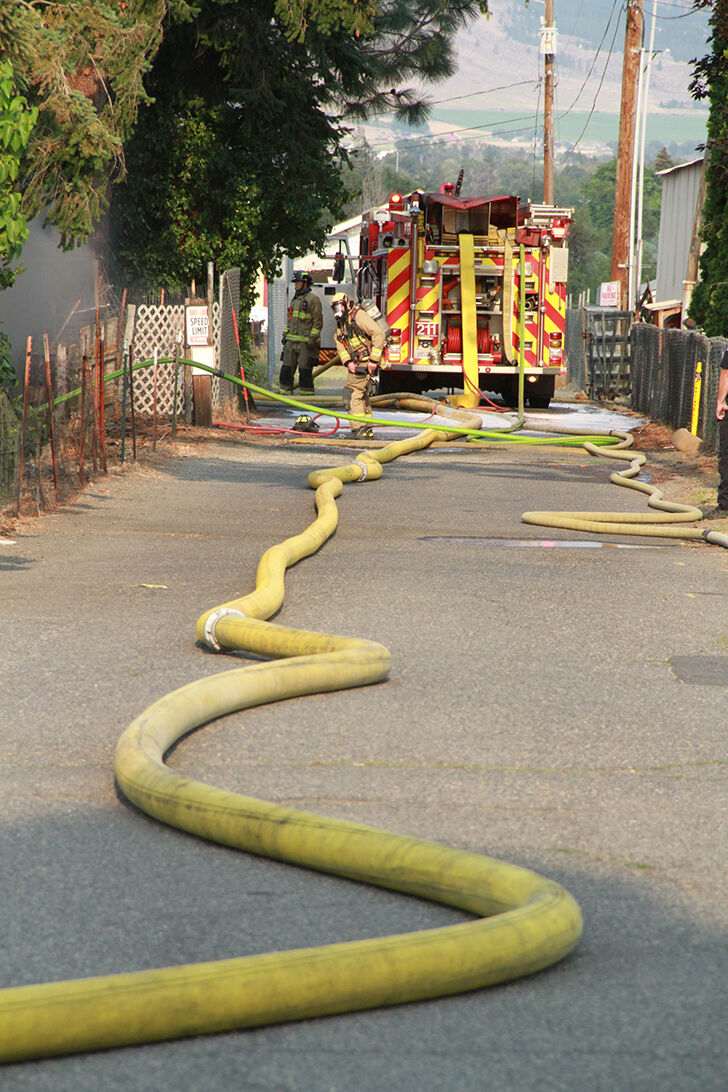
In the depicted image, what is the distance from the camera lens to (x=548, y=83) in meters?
40.7

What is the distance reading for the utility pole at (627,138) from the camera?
29.7m

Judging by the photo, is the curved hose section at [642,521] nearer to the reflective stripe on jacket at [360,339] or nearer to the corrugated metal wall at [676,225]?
the reflective stripe on jacket at [360,339]

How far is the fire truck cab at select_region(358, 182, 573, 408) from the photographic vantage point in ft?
66.3

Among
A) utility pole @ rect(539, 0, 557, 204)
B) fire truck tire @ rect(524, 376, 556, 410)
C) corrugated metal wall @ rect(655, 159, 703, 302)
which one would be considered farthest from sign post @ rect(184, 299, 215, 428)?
corrugated metal wall @ rect(655, 159, 703, 302)

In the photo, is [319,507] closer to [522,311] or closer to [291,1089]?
[291,1089]

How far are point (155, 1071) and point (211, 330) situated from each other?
14.7 metres

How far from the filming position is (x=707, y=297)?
17844 mm

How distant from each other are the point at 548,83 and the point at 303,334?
20.9m

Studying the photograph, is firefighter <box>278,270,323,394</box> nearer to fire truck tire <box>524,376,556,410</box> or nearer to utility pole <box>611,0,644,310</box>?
fire truck tire <box>524,376,556,410</box>

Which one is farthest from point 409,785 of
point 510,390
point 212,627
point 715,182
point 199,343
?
point 510,390

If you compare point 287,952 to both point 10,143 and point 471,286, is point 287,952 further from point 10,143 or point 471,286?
point 471,286

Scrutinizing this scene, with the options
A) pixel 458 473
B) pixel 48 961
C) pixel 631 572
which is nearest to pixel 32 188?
pixel 458 473

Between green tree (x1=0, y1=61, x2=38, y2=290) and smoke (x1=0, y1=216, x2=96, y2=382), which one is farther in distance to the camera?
smoke (x1=0, y1=216, x2=96, y2=382)

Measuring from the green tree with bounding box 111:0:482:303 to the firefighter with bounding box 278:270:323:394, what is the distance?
280 cm
